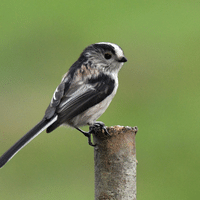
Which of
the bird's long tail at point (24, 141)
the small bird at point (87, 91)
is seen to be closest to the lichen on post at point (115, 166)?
the small bird at point (87, 91)

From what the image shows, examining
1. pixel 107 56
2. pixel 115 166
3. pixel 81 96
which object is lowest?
pixel 115 166

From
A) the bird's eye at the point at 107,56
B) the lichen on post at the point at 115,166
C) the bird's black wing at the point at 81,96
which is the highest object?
the bird's eye at the point at 107,56

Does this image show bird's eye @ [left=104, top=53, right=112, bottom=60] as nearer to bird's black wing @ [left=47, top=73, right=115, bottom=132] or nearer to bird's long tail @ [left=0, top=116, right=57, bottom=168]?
bird's black wing @ [left=47, top=73, right=115, bottom=132]

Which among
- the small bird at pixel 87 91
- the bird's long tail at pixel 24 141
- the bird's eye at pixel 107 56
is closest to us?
the bird's long tail at pixel 24 141

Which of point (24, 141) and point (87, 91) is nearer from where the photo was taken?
point (24, 141)

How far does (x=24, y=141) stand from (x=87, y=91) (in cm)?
110

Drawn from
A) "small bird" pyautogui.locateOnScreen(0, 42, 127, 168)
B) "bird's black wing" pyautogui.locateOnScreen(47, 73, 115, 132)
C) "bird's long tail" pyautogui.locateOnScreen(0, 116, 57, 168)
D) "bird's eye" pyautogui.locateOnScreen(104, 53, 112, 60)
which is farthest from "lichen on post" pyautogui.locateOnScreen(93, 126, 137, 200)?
"bird's eye" pyautogui.locateOnScreen(104, 53, 112, 60)

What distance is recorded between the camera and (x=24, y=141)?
2623 mm

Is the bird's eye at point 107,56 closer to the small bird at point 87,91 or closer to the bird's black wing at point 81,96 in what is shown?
the small bird at point 87,91

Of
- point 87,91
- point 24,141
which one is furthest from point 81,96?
point 24,141

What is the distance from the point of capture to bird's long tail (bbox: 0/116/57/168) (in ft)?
7.86

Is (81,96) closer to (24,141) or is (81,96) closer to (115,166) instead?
(24,141)

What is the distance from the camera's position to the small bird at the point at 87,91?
3250 millimetres

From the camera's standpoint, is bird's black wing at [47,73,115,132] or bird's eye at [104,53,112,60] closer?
bird's black wing at [47,73,115,132]
